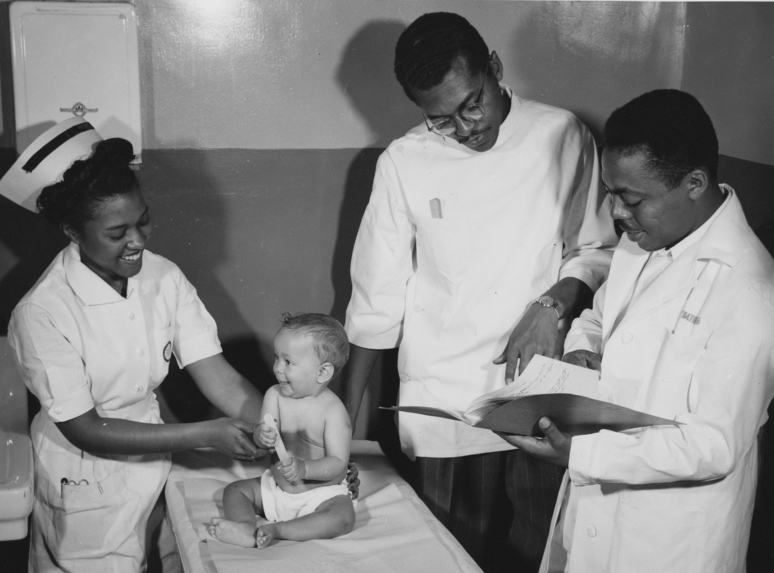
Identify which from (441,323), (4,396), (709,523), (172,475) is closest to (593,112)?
(441,323)

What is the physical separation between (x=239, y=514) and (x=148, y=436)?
→ 333 millimetres

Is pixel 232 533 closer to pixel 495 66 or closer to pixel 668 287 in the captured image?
pixel 668 287

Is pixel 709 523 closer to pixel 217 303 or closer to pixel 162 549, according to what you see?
pixel 162 549

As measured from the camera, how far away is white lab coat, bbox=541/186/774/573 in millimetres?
1696

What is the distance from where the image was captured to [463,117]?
7.18 ft

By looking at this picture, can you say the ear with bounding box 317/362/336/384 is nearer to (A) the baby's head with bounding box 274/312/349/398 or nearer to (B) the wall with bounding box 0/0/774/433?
(A) the baby's head with bounding box 274/312/349/398

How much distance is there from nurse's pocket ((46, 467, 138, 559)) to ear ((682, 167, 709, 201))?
5.70 ft

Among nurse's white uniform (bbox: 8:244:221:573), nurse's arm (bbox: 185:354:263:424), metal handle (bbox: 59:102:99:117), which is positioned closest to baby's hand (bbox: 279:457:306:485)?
nurse's arm (bbox: 185:354:263:424)

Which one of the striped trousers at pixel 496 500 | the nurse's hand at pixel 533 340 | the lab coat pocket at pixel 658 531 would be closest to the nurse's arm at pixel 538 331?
the nurse's hand at pixel 533 340

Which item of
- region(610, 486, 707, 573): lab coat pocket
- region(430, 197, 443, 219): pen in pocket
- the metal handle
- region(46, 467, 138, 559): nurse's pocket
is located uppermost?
the metal handle

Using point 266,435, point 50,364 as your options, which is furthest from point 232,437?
point 50,364

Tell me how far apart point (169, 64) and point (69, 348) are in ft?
3.65

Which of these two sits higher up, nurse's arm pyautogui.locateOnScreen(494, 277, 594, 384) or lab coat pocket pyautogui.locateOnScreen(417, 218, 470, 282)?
lab coat pocket pyautogui.locateOnScreen(417, 218, 470, 282)

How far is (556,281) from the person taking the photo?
8.11 ft
